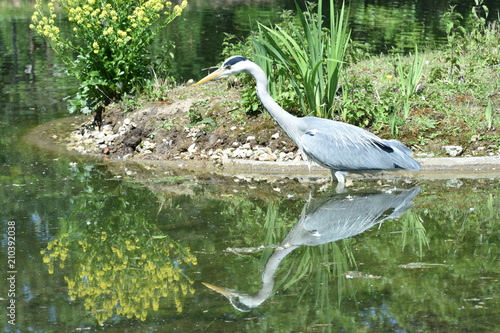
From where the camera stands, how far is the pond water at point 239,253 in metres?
3.97

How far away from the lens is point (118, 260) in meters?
5.11

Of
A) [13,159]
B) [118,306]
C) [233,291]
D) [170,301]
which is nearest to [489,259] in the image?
[233,291]

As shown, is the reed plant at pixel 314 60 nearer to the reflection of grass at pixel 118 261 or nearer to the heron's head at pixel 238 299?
the reflection of grass at pixel 118 261

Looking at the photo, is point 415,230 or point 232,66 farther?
point 232,66

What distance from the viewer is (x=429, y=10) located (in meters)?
24.5

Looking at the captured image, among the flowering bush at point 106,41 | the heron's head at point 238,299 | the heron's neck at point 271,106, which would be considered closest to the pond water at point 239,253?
the heron's head at point 238,299

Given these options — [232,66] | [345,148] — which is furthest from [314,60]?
[345,148]

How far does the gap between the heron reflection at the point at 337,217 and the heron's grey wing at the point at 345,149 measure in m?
0.34

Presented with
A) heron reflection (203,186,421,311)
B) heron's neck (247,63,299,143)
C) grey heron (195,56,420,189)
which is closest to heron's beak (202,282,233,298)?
heron reflection (203,186,421,311)

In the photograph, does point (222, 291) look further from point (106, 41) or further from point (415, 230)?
point (106, 41)

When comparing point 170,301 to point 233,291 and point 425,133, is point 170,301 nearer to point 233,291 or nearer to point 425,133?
point 233,291

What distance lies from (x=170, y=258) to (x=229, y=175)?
269cm

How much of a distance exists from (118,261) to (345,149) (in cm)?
273

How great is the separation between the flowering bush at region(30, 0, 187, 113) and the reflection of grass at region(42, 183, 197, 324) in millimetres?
3168
